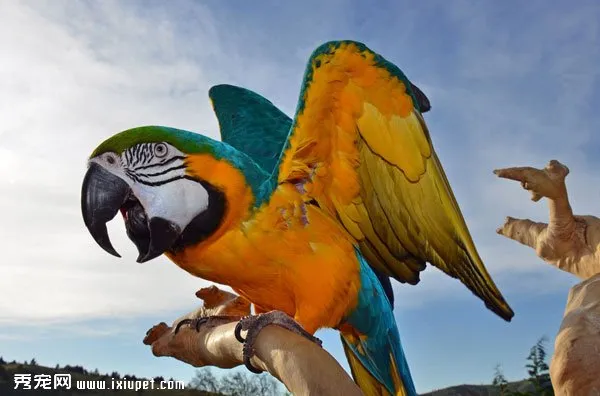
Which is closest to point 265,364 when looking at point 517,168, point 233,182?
point 233,182

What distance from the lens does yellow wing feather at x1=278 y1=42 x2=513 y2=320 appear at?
193 centimetres

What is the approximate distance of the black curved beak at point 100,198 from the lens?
1973 mm

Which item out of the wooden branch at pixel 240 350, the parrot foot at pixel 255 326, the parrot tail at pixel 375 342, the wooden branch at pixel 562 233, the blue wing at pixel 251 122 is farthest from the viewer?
the wooden branch at pixel 562 233

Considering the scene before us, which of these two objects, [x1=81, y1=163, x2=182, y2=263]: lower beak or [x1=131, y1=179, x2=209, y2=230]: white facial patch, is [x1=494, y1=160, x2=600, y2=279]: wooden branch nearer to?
[x1=131, y1=179, x2=209, y2=230]: white facial patch

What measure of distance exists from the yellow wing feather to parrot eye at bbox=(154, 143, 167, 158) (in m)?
0.44

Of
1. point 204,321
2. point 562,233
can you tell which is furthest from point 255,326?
point 562,233

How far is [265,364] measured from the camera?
1.53 meters

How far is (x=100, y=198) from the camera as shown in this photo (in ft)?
6.49

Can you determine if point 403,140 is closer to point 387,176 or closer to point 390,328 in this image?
point 387,176

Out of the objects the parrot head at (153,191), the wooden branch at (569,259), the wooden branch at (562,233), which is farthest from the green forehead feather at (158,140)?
the wooden branch at (562,233)

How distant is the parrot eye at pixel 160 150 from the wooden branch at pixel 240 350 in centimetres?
66

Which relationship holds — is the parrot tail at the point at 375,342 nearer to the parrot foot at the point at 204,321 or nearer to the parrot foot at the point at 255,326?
the parrot foot at the point at 255,326

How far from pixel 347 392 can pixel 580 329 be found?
1.96 metres

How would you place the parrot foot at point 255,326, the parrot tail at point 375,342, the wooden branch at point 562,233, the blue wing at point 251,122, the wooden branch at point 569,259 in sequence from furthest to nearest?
the wooden branch at point 562,233 < the blue wing at point 251,122 < the wooden branch at point 569,259 < the parrot tail at point 375,342 < the parrot foot at point 255,326
